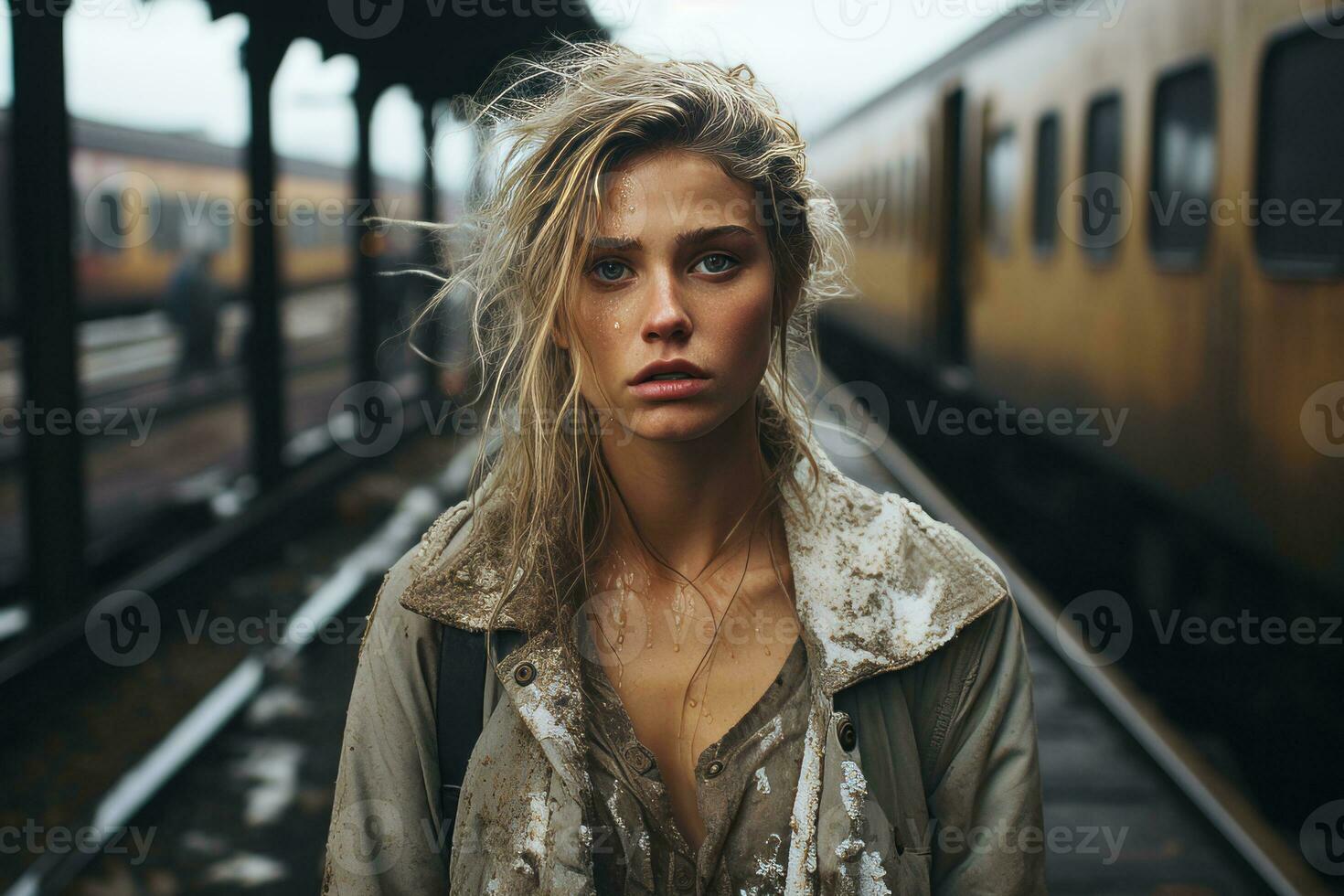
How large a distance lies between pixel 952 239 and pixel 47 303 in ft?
33.7

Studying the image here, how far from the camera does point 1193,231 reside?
22.3 feet

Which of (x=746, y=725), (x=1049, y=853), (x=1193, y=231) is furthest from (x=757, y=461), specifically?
(x=1193, y=231)

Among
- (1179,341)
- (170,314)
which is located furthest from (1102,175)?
(170,314)

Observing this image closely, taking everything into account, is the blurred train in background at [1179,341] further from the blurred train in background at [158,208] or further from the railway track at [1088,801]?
the blurred train in background at [158,208]

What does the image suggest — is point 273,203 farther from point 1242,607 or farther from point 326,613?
point 1242,607

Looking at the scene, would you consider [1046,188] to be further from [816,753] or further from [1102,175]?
[816,753]

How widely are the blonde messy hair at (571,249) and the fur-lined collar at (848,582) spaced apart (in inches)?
1.3

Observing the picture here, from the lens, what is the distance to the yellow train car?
540 centimetres

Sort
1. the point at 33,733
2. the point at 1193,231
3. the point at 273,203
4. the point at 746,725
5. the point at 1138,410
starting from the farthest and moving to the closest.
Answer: the point at 273,203
the point at 1138,410
the point at 1193,231
the point at 33,733
the point at 746,725

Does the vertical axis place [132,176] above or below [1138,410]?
above

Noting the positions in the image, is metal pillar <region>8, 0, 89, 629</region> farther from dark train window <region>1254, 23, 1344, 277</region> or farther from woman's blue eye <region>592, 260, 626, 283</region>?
dark train window <region>1254, 23, 1344, 277</region>

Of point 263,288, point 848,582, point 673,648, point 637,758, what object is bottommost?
point 637,758

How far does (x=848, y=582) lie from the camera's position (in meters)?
1.98

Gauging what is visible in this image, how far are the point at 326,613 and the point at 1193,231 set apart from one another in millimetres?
5062
